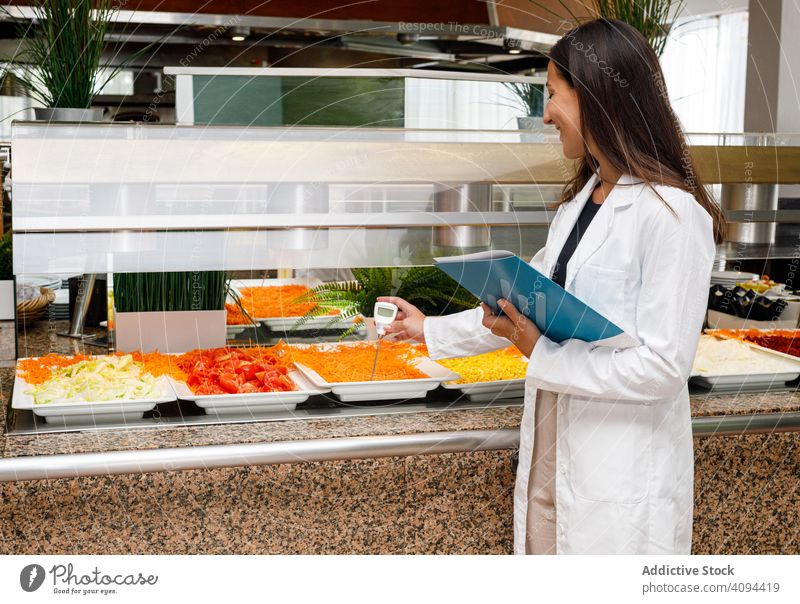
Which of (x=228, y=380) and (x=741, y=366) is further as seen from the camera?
(x=741, y=366)

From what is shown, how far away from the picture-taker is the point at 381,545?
6.53 feet

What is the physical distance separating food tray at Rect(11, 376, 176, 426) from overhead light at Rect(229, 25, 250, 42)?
2.79 meters

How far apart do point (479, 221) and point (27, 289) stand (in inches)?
73.8

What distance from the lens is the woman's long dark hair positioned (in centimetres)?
160

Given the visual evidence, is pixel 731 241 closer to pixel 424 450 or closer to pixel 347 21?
pixel 424 450

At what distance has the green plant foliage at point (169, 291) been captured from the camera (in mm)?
2514

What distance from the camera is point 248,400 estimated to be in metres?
2.04

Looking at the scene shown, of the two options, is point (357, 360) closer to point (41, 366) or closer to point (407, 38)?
point (41, 366)

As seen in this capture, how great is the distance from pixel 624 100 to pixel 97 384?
1.36 meters

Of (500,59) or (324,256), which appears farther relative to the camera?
(500,59)

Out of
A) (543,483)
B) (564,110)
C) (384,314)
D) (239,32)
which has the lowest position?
(543,483)

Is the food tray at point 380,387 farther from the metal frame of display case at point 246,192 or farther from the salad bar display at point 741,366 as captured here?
the salad bar display at point 741,366

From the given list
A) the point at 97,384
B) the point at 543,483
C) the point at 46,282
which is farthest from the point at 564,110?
the point at 46,282
